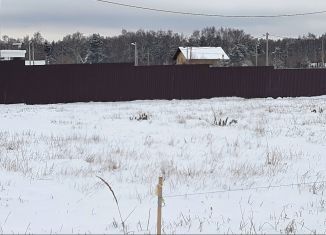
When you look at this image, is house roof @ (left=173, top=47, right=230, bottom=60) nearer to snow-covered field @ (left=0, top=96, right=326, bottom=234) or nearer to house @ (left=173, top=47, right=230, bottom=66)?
house @ (left=173, top=47, right=230, bottom=66)

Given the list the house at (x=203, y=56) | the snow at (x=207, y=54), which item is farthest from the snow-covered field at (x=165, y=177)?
the snow at (x=207, y=54)

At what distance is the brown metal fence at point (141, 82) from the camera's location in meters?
22.7

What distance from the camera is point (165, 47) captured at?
127 metres

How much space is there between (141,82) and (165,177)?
697 inches

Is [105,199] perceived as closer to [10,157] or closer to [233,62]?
[10,157]

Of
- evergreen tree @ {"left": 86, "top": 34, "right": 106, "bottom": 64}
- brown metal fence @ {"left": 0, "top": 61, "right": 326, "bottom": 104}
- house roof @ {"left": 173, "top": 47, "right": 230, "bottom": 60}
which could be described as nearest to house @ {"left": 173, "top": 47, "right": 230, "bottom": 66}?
house roof @ {"left": 173, "top": 47, "right": 230, "bottom": 60}

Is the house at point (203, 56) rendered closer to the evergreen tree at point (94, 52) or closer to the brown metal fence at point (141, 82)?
the evergreen tree at point (94, 52)

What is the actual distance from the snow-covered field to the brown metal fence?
902 centimetres

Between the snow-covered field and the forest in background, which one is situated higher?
the forest in background

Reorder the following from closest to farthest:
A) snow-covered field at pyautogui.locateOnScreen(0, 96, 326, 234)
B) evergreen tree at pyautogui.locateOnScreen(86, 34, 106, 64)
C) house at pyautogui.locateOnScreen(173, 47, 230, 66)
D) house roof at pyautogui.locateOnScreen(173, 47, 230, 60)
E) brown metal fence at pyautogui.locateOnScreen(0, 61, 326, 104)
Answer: snow-covered field at pyautogui.locateOnScreen(0, 96, 326, 234), brown metal fence at pyautogui.locateOnScreen(0, 61, 326, 104), house at pyautogui.locateOnScreen(173, 47, 230, 66), house roof at pyautogui.locateOnScreen(173, 47, 230, 60), evergreen tree at pyautogui.locateOnScreen(86, 34, 106, 64)

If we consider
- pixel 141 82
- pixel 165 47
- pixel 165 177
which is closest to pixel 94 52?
pixel 165 47

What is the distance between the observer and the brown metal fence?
74.3 ft

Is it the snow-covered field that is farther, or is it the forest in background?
the forest in background

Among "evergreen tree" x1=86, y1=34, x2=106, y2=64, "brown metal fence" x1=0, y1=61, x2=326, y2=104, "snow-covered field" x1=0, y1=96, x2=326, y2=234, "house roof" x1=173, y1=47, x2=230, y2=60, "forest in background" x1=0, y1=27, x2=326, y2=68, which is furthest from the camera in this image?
"forest in background" x1=0, y1=27, x2=326, y2=68
